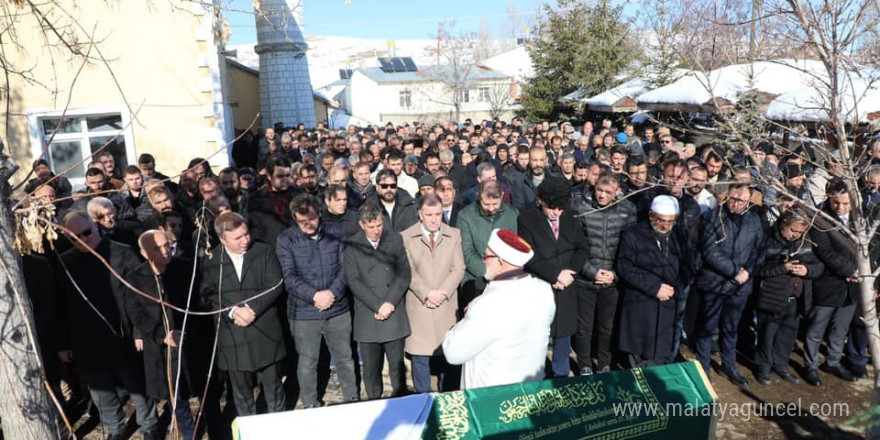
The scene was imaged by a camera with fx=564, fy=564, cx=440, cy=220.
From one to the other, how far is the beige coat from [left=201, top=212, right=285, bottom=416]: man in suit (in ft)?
3.68

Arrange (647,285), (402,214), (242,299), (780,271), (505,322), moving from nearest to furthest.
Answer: (505,322) < (242,299) < (647,285) < (780,271) < (402,214)

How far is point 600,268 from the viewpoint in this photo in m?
5.29

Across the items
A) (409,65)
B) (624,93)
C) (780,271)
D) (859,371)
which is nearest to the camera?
(780,271)

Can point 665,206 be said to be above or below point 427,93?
below

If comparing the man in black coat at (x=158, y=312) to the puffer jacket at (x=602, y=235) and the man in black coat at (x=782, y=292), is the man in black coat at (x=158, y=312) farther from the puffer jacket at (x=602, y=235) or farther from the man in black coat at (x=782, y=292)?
the man in black coat at (x=782, y=292)

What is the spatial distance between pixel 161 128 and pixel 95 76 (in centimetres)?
133

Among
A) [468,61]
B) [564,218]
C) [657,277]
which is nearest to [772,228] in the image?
[657,277]

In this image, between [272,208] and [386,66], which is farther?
[386,66]

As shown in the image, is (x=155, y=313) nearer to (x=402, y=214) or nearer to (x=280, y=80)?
(x=402, y=214)

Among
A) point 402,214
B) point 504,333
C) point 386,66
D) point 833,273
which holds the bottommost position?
point 833,273

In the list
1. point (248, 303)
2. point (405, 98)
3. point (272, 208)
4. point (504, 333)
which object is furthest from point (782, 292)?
point (405, 98)

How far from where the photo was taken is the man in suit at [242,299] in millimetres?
4223

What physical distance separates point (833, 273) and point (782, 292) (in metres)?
0.49

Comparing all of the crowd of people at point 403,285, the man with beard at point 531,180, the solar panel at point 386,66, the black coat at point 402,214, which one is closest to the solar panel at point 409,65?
the solar panel at point 386,66
